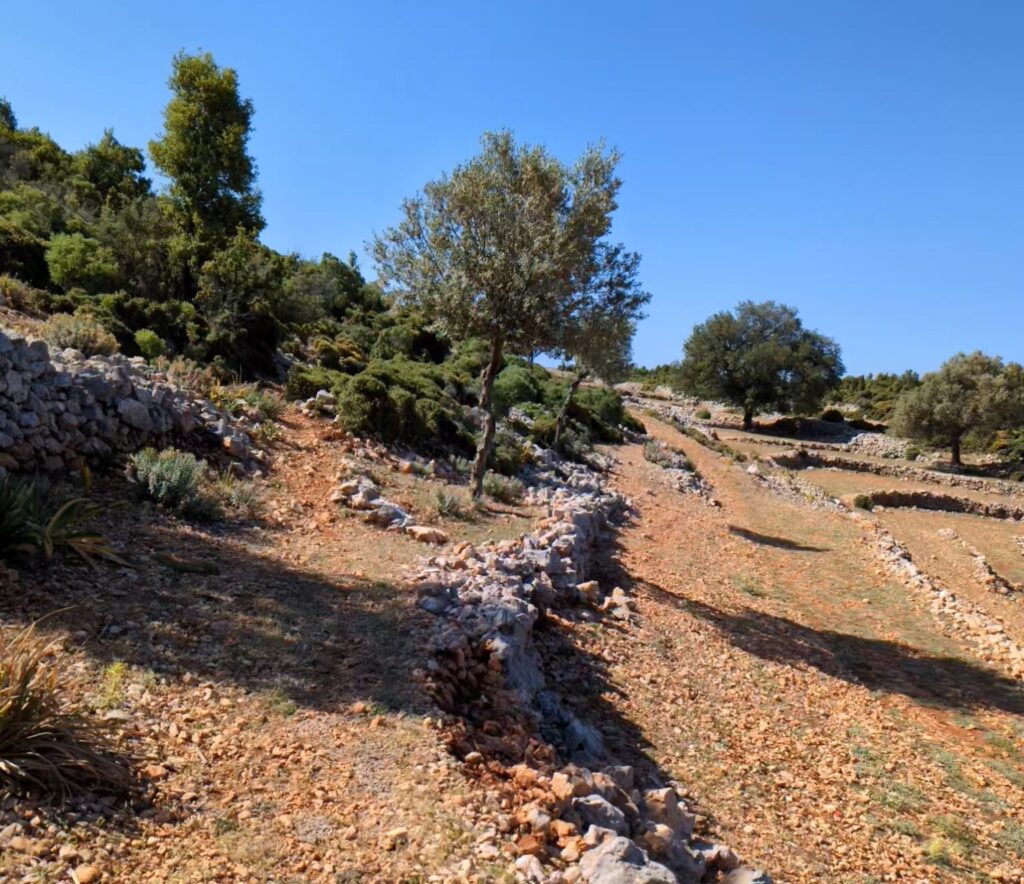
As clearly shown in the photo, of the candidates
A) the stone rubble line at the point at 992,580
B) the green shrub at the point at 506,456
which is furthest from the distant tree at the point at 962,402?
the green shrub at the point at 506,456

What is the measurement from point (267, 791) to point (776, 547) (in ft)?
54.1

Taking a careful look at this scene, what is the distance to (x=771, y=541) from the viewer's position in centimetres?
1942

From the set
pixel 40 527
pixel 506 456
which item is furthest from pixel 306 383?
pixel 40 527

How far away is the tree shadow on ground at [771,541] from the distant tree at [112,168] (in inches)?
1149

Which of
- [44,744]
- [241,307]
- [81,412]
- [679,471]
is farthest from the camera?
[679,471]

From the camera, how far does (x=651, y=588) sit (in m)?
12.9

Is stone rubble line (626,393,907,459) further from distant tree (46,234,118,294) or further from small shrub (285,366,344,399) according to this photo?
distant tree (46,234,118,294)

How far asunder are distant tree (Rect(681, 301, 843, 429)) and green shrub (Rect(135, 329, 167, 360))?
141ft

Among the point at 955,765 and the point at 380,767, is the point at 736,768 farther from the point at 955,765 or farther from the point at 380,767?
the point at 380,767

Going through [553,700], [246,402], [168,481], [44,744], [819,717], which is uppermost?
[246,402]

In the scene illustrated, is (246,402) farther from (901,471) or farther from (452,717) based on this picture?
(901,471)

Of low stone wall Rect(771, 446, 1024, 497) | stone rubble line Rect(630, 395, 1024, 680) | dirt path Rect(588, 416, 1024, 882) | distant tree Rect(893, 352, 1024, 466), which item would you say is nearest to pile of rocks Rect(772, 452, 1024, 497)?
low stone wall Rect(771, 446, 1024, 497)

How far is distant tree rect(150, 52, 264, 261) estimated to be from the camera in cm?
2377

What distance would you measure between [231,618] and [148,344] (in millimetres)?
10712
